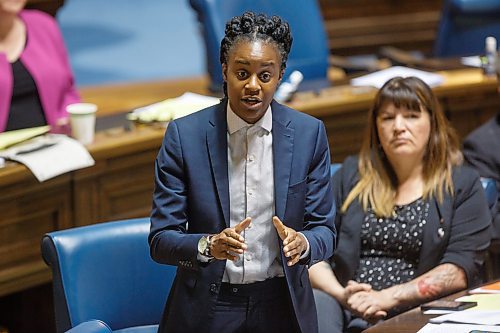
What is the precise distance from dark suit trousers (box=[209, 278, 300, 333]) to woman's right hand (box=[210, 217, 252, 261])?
0.16 m

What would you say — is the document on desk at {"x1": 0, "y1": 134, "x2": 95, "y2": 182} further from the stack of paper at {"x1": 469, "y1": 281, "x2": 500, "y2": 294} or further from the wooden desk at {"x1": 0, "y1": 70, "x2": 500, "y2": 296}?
the stack of paper at {"x1": 469, "y1": 281, "x2": 500, "y2": 294}

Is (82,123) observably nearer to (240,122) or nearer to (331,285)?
(331,285)

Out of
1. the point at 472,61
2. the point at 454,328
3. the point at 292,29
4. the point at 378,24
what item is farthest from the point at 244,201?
the point at 378,24

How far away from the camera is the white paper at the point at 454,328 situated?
8.59 ft

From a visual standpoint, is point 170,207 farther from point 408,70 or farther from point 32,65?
point 408,70

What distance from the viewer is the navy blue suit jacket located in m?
2.46

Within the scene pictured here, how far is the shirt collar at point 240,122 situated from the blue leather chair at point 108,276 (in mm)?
696

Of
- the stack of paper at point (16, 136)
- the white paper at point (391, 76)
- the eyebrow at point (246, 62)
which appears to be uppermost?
the eyebrow at point (246, 62)

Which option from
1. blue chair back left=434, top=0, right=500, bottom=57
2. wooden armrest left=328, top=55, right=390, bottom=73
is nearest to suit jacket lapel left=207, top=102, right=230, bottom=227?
wooden armrest left=328, top=55, right=390, bottom=73

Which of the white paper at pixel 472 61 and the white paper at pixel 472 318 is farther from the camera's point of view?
the white paper at pixel 472 61

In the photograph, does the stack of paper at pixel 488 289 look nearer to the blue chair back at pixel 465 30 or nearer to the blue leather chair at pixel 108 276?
the blue leather chair at pixel 108 276

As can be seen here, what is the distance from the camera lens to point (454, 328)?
263cm

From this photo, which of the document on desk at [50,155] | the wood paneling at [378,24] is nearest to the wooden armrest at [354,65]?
the wood paneling at [378,24]

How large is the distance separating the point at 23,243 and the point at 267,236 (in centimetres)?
137
